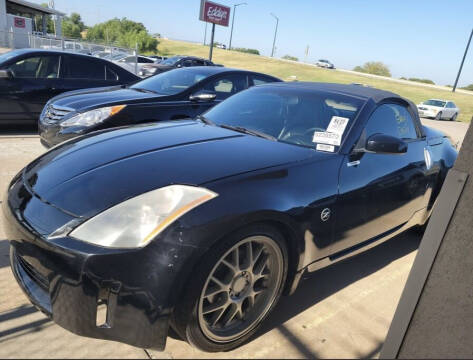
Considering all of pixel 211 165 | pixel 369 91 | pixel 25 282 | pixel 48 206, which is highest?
pixel 369 91

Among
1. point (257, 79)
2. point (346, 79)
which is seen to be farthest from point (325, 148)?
point (346, 79)

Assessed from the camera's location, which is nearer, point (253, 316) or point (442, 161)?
point (253, 316)

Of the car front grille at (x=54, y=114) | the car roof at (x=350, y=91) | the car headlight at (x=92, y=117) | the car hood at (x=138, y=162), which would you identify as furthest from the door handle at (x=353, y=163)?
the car front grille at (x=54, y=114)

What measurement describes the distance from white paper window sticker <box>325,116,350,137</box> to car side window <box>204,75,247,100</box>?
3293 mm

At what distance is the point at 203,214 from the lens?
6.17ft

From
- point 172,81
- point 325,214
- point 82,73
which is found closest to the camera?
point 325,214

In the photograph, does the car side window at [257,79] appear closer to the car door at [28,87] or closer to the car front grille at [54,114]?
the car front grille at [54,114]

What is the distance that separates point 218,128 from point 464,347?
6.96 ft

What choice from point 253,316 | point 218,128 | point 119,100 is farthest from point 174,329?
point 119,100

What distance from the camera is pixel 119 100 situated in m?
5.10

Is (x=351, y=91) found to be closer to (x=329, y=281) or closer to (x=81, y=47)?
(x=329, y=281)

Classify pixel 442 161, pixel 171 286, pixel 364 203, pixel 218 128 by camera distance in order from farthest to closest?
pixel 442 161
pixel 218 128
pixel 364 203
pixel 171 286

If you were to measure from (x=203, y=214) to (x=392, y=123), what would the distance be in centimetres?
219

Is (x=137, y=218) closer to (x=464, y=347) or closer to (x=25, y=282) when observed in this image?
(x=25, y=282)
